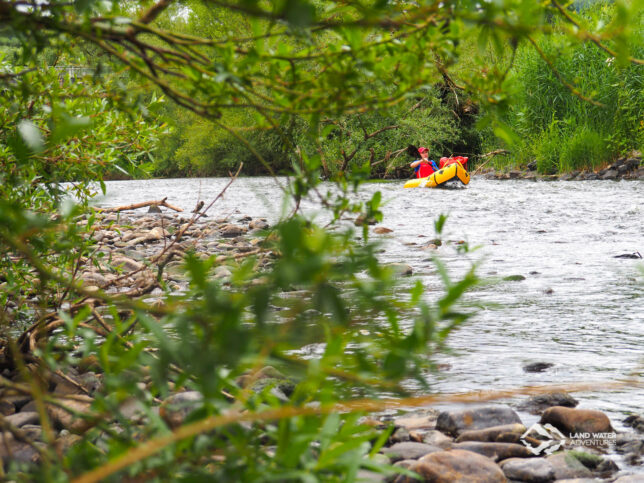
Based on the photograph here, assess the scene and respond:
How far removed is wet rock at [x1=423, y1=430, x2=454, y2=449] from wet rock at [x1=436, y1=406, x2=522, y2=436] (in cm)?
9

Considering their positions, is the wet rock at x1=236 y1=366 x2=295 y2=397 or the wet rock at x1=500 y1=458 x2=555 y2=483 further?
the wet rock at x1=236 y1=366 x2=295 y2=397

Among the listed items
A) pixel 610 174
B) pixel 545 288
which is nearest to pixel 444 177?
pixel 610 174

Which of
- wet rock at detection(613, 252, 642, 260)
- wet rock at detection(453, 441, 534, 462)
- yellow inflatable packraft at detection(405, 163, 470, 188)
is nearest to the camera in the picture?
wet rock at detection(453, 441, 534, 462)

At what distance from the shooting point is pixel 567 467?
2205mm

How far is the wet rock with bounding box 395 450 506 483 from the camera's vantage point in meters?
2.05

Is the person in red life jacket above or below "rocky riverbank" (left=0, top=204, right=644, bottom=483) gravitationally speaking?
above

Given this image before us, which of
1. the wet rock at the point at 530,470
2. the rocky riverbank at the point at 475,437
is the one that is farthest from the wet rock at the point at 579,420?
the wet rock at the point at 530,470

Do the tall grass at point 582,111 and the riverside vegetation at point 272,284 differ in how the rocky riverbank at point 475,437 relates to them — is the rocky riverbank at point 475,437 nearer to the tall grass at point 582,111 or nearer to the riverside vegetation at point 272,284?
the riverside vegetation at point 272,284

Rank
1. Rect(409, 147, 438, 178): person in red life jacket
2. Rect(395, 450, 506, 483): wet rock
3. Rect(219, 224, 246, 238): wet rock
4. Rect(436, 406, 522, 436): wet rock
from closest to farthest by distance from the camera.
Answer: Rect(395, 450, 506, 483): wet rock
Rect(436, 406, 522, 436): wet rock
Rect(219, 224, 246, 238): wet rock
Rect(409, 147, 438, 178): person in red life jacket

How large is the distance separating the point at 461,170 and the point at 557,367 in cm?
1347

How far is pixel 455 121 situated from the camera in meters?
24.3

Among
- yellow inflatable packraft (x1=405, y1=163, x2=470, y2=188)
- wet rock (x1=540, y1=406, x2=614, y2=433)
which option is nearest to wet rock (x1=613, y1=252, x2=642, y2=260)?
wet rock (x1=540, y1=406, x2=614, y2=433)

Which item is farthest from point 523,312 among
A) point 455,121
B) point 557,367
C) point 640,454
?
point 455,121

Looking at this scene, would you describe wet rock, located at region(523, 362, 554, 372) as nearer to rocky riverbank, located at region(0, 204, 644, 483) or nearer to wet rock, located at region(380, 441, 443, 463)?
rocky riverbank, located at region(0, 204, 644, 483)
